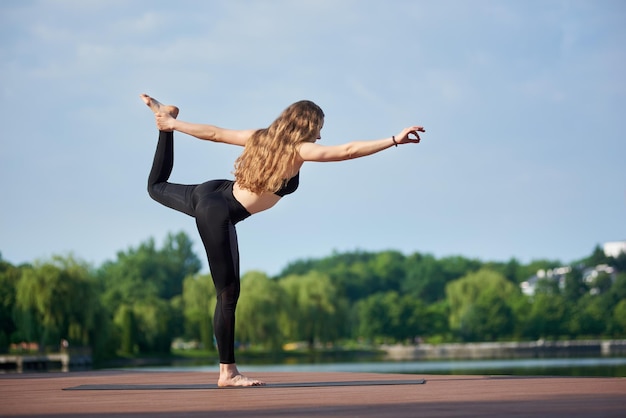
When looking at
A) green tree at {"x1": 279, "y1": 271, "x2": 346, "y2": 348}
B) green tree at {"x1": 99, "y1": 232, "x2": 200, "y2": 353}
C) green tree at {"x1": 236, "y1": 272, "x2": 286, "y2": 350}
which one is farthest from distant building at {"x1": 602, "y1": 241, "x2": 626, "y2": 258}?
green tree at {"x1": 236, "y1": 272, "x2": 286, "y2": 350}

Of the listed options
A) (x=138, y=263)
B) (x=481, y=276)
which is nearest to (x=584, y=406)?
(x=481, y=276)

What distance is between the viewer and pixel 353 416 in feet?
12.1

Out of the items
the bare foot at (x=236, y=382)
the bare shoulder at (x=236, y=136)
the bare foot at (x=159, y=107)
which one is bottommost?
the bare foot at (x=236, y=382)

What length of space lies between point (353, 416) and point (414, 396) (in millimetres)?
983

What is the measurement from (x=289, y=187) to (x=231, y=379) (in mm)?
1285

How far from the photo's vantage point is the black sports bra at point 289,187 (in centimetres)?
596

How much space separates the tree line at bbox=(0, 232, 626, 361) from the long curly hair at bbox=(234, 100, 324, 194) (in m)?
30.7

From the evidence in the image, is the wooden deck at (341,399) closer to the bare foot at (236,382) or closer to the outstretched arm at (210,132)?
the bare foot at (236,382)

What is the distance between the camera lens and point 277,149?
5.86m

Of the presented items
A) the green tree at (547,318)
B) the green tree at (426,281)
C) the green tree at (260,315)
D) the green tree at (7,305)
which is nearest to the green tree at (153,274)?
the green tree at (260,315)

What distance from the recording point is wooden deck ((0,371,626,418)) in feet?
12.7

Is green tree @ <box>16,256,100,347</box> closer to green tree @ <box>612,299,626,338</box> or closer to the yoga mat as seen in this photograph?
the yoga mat

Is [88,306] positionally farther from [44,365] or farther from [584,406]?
[584,406]

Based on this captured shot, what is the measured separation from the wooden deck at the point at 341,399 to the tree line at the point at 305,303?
30.6 meters
